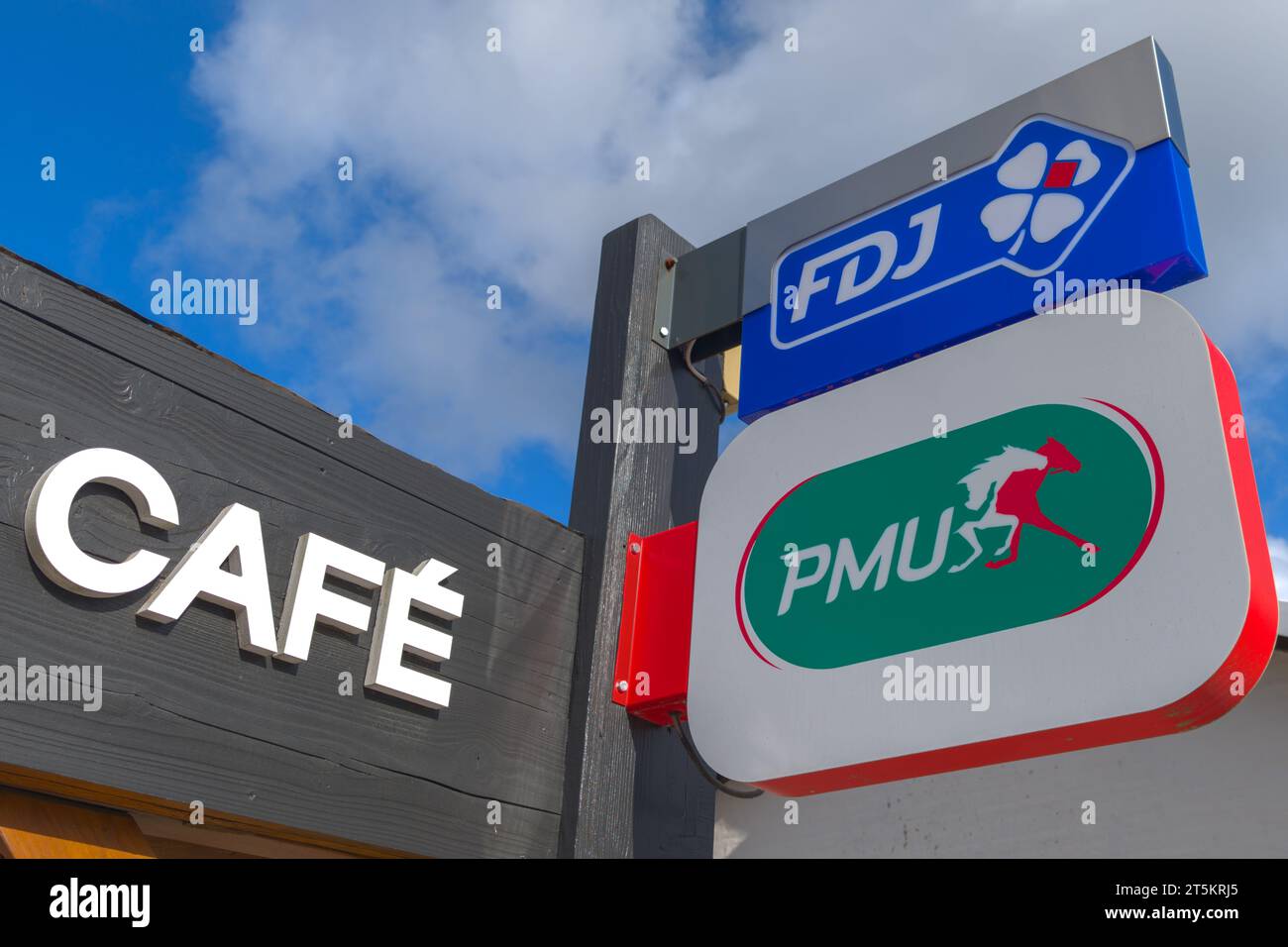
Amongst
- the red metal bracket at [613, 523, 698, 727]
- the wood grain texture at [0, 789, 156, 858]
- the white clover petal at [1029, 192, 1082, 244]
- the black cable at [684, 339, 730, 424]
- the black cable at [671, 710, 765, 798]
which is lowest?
the wood grain texture at [0, 789, 156, 858]

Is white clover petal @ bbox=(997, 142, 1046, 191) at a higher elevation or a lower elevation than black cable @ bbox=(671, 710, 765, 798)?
higher

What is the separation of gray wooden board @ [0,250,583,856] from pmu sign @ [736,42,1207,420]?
0.67 m

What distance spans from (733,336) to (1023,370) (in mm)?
855

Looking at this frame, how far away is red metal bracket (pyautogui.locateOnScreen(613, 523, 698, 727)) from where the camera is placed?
93.2 inches

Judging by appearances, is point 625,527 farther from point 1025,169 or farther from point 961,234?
point 1025,169

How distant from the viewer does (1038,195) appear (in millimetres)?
2203

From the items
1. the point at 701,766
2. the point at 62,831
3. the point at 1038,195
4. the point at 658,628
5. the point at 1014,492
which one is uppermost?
the point at 1038,195

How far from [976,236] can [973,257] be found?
45 millimetres

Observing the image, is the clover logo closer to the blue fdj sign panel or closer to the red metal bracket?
the blue fdj sign panel

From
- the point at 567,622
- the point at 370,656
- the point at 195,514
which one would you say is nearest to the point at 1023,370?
the point at 567,622

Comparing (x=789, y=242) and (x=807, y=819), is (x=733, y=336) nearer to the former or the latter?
(x=789, y=242)

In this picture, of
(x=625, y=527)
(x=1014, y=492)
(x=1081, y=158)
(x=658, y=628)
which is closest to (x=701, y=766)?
(x=658, y=628)

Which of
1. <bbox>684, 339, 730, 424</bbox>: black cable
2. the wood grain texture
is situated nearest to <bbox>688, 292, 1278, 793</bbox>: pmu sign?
<bbox>684, 339, 730, 424</bbox>: black cable

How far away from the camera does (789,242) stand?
261 centimetres
